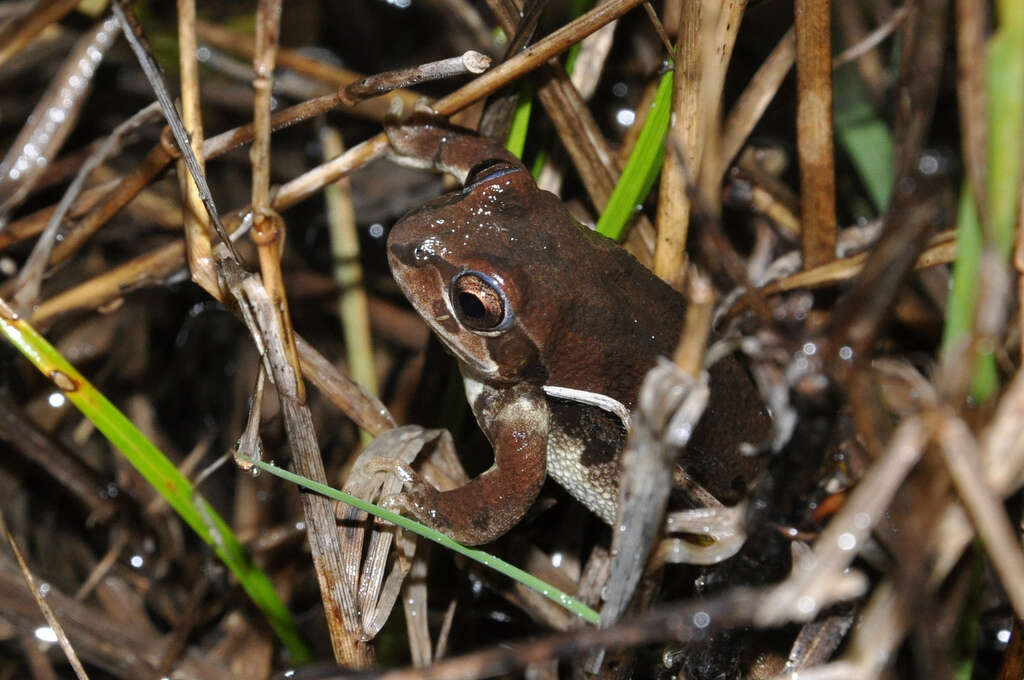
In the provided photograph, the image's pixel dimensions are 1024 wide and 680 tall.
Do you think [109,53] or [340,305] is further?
[109,53]

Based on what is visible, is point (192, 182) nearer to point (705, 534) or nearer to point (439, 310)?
point (439, 310)

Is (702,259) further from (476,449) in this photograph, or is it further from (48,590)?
(48,590)

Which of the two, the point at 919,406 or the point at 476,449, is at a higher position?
the point at 476,449

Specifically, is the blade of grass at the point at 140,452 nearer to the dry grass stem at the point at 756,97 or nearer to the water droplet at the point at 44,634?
the water droplet at the point at 44,634

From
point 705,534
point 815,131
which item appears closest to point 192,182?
point 705,534

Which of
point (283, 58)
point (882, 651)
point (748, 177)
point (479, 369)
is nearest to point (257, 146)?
point (479, 369)

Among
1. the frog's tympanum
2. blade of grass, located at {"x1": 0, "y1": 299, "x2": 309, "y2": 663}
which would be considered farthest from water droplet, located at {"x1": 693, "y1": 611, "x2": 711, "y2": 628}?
blade of grass, located at {"x1": 0, "y1": 299, "x2": 309, "y2": 663}
